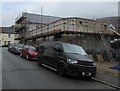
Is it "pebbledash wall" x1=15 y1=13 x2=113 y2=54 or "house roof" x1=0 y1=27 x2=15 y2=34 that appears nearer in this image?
"pebbledash wall" x1=15 y1=13 x2=113 y2=54

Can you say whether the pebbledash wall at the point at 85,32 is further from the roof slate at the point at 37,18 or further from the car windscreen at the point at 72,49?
the roof slate at the point at 37,18

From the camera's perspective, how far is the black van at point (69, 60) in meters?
13.1

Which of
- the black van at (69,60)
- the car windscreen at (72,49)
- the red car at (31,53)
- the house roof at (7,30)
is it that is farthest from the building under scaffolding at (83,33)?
the house roof at (7,30)

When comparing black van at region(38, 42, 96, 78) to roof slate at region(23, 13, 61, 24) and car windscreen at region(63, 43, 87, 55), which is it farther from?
roof slate at region(23, 13, 61, 24)

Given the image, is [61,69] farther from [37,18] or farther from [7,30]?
[7,30]

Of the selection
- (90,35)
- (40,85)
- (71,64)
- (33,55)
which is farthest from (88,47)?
(40,85)

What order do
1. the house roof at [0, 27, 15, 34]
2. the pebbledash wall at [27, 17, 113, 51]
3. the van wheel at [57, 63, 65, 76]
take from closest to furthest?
the van wheel at [57, 63, 65, 76] → the pebbledash wall at [27, 17, 113, 51] → the house roof at [0, 27, 15, 34]

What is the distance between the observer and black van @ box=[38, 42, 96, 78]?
13086 millimetres

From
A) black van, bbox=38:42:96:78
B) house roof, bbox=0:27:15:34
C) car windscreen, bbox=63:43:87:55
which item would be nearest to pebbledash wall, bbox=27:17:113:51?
black van, bbox=38:42:96:78

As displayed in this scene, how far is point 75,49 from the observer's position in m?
15.1

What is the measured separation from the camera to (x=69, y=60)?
13.4 m

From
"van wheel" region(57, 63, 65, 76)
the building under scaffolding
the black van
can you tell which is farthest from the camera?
the building under scaffolding

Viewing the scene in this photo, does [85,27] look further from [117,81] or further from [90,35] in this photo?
[117,81]

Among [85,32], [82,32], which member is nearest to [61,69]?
[82,32]
